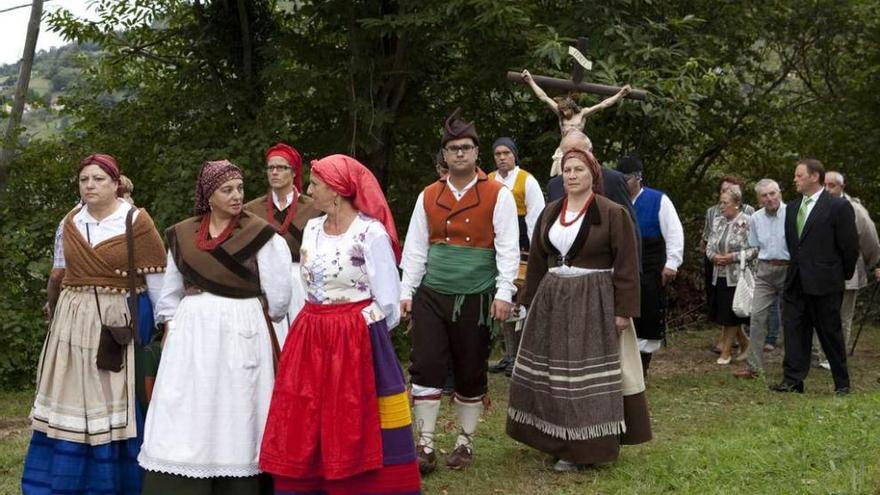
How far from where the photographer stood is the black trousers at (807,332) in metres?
9.90

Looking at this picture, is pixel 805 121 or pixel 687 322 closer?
pixel 687 322

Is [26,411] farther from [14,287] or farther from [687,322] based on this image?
[687,322]

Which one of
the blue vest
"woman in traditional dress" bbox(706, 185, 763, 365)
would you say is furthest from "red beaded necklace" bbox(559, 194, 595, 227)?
"woman in traditional dress" bbox(706, 185, 763, 365)

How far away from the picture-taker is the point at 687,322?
16.8 m

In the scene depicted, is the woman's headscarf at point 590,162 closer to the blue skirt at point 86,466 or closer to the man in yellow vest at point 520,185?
the man in yellow vest at point 520,185

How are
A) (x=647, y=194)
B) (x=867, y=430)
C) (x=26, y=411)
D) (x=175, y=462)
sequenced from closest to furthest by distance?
(x=175, y=462) → (x=867, y=430) → (x=647, y=194) → (x=26, y=411)

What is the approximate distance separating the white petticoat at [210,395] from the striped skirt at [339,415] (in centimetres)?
15

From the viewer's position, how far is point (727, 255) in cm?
1205

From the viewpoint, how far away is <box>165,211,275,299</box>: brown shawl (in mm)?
5875

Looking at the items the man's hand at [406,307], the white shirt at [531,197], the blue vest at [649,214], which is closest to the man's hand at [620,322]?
the man's hand at [406,307]

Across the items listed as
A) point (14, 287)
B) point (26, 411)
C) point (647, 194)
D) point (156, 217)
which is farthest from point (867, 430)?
point (14, 287)

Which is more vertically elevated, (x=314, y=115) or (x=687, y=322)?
(x=314, y=115)

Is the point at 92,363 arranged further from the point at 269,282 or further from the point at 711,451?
the point at 711,451

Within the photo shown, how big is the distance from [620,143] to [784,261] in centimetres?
418
